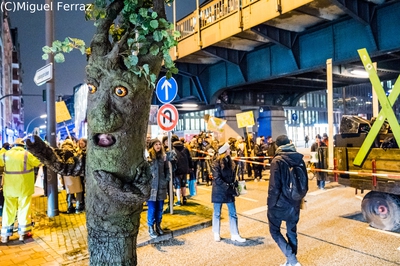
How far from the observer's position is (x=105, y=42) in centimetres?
229

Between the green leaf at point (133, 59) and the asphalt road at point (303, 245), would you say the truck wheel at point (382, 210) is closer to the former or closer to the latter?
the asphalt road at point (303, 245)

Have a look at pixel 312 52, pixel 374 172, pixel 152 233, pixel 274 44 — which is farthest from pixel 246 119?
pixel 152 233

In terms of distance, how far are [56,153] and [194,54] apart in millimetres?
13486

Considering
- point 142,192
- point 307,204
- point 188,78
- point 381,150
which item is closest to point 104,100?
point 142,192

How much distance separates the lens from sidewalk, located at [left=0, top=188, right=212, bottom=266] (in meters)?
5.34

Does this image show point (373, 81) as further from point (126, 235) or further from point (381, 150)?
point (126, 235)

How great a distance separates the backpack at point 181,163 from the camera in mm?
9500

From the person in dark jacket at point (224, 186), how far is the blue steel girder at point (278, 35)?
7.57m

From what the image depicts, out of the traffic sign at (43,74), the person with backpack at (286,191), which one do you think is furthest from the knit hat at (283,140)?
the traffic sign at (43,74)

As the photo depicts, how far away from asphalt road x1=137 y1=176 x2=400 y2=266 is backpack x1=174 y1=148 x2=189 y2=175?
6.34ft

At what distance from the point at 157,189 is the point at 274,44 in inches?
387

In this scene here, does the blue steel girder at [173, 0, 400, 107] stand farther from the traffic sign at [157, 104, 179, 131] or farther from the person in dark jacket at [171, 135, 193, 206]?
the person in dark jacket at [171, 135, 193, 206]

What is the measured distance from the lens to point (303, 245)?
19.3 ft

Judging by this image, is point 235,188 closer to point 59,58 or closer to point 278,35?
point 59,58
